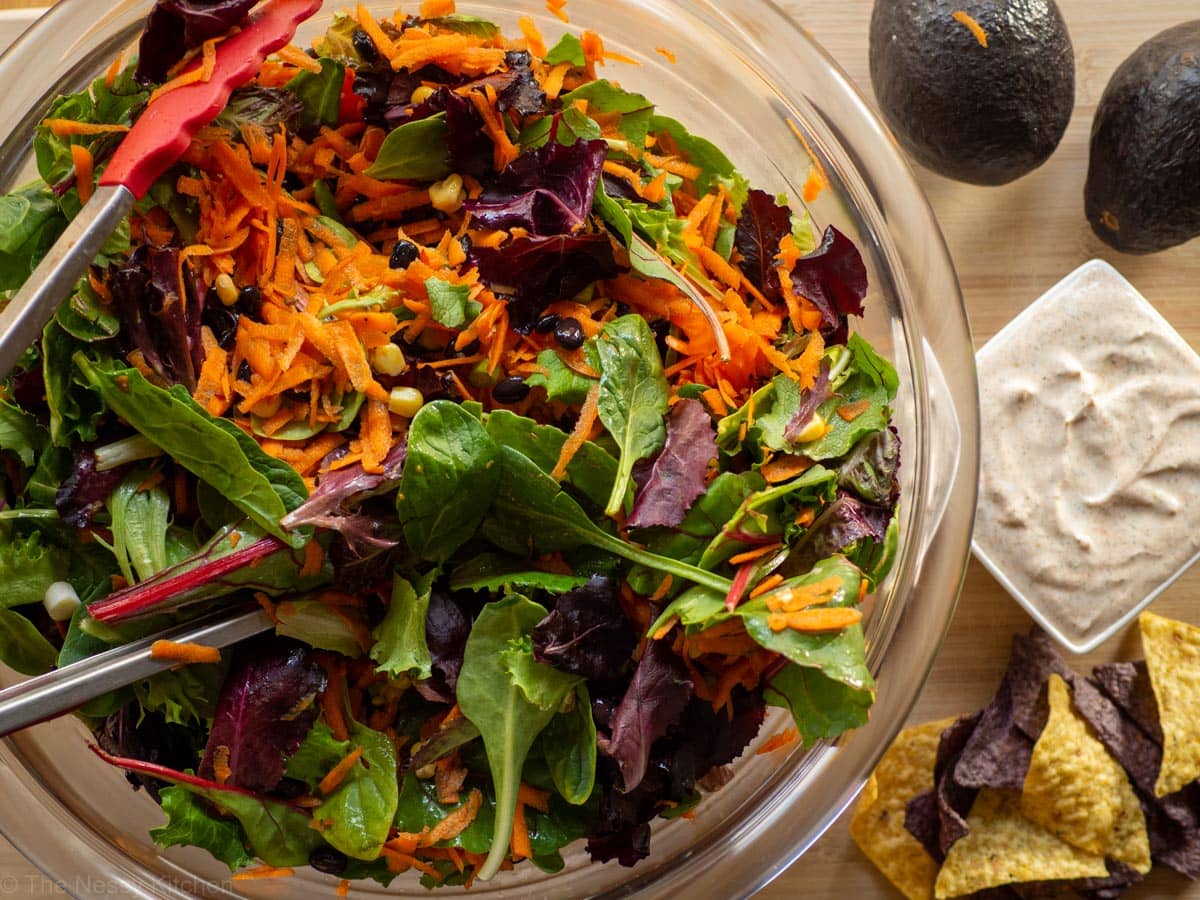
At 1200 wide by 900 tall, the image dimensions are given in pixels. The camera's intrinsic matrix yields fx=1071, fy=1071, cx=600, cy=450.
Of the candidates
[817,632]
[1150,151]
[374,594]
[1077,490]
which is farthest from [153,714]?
[1150,151]

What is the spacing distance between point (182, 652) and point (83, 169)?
0.59 m

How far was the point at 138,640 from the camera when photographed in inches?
50.6

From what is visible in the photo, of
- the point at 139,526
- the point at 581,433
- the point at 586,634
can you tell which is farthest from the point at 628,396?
the point at 139,526

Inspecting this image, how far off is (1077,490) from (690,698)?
947mm

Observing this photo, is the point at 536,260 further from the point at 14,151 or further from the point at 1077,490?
the point at 1077,490

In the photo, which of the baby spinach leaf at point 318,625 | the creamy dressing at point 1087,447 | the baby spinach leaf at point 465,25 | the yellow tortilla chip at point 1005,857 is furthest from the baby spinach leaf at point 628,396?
the yellow tortilla chip at point 1005,857

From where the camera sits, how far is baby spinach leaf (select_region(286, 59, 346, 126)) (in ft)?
4.61

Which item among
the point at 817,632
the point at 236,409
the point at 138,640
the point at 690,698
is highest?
the point at 236,409

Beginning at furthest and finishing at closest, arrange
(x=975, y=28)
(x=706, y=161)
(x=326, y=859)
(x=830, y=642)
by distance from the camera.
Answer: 1. (x=975, y=28)
2. (x=706, y=161)
3. (x=326, y=859)
4. (x=830, y=642)

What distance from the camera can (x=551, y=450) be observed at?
1307 mm

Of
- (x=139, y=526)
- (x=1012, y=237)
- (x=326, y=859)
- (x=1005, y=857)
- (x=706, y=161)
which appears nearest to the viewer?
(x=139, y=526)

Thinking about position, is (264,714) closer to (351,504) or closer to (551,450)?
(351,504)

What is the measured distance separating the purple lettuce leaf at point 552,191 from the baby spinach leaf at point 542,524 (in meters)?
0.29

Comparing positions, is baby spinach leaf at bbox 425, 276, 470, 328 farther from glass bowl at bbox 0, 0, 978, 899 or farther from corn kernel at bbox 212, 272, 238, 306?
glass bowl at bbox 0, 0, 978, 899
